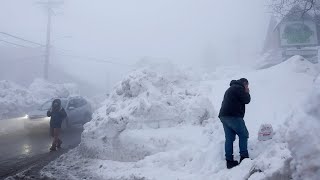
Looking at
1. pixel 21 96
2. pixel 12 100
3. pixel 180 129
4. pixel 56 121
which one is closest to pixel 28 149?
pixel 56 121

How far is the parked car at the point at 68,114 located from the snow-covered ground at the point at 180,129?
616cm

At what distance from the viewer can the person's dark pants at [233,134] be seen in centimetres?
694

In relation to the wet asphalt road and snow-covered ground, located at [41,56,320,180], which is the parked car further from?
snow-covered ground, located at [41,56,320,180]

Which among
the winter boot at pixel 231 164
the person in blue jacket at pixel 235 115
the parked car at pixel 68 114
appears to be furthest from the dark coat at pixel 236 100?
the parked car at pixel 68 114

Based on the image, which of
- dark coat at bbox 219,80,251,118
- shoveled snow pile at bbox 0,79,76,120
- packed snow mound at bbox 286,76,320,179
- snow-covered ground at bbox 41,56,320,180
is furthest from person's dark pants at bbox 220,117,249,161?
shoveled snow pile at bbox 0,79,76,120

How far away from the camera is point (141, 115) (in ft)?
34.3

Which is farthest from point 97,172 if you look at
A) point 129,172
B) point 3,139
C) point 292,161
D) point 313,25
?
point 313,25

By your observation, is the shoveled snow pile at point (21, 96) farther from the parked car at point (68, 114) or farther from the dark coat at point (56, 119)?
the dark coat at point (56, 119)

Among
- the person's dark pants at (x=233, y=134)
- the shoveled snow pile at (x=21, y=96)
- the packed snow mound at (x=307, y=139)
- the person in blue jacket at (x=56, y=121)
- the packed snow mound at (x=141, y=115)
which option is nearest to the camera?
the packed snow mound at (x=307, y=139)

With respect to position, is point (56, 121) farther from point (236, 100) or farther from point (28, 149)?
point (236, 100)

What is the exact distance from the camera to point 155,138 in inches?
372

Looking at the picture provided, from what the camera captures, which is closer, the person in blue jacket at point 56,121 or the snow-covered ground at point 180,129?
the snow-covered ground at point 180,129

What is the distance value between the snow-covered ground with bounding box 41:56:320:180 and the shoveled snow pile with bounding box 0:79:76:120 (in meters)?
19.3

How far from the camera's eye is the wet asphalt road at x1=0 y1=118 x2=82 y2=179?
9664mm
